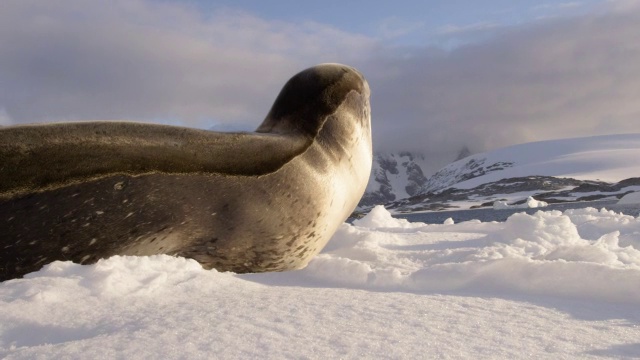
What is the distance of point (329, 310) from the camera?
2.66 meters

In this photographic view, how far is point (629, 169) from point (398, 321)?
129689 millimetres

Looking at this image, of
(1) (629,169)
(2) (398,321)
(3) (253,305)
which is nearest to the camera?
(2) (398,321)

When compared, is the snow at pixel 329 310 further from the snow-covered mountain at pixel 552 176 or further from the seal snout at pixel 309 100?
the snow-covered mountain at pixel 552 176

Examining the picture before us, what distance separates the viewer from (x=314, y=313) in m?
2.60

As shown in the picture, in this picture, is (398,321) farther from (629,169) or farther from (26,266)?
(629,169)

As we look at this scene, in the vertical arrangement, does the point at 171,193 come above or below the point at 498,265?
above

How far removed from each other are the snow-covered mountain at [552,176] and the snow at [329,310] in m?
86.5

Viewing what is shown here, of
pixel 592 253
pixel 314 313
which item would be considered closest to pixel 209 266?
pixel 314 313

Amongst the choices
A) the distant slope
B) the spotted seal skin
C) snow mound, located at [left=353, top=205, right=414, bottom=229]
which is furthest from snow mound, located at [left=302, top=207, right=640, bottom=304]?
the distant slope

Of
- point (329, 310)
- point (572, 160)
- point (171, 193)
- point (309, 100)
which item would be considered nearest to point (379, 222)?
point (309, 100)

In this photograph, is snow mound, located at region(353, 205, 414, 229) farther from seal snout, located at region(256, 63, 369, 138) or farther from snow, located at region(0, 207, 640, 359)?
snow, located at region(0, 207, 640, 359)

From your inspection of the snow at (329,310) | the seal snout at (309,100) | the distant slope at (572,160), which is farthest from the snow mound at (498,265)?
the distant slope at (572,160)

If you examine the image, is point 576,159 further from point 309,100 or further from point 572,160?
point 309,100

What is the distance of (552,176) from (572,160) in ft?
51.5
